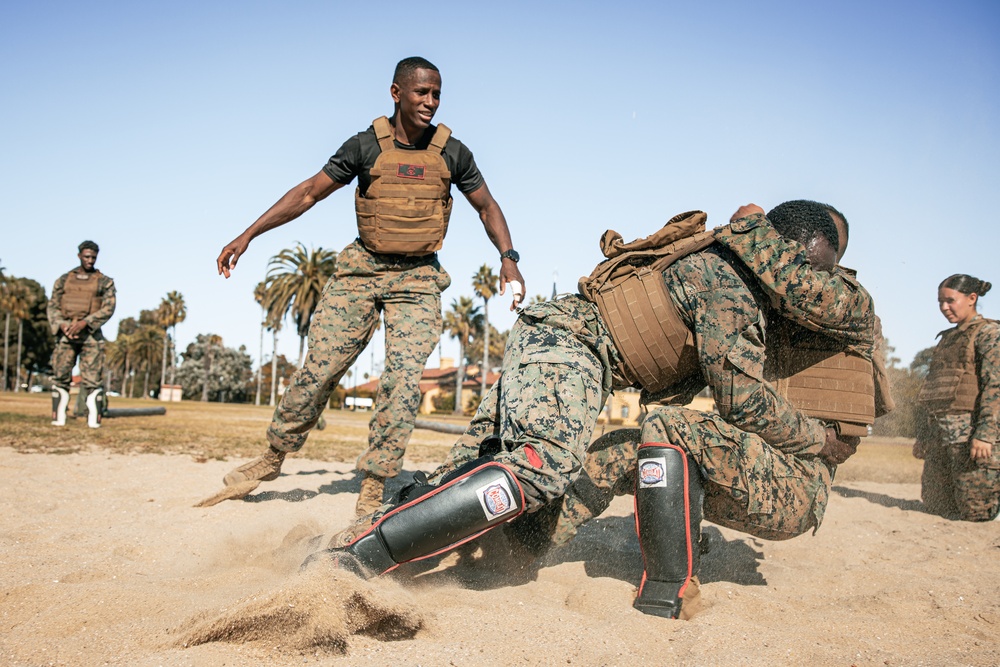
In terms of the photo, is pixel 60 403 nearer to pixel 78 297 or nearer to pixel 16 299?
pixel 78 297

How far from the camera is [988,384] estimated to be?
5773 mm

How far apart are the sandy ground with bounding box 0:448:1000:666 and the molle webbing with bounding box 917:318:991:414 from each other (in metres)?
1.57

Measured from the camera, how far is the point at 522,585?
293 cm

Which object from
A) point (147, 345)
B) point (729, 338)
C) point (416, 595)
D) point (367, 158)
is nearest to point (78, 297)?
point (367, 158)

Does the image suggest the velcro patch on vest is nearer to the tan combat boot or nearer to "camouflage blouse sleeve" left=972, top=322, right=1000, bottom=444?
the tan combat boot

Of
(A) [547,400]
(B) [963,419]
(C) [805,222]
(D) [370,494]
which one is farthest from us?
(B) [963,419]

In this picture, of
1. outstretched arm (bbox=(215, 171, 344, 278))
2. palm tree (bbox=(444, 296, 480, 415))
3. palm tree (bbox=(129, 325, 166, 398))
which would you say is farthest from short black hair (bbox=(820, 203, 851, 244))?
palm tree (bbox=(129, 325, 166, 398))

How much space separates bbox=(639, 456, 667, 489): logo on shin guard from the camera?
8.93ft

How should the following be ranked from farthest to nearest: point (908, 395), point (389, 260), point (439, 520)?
point (908, 395)
point (389, 260)
point (439, 520)

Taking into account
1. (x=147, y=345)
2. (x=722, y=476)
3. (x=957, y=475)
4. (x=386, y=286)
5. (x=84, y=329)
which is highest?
(x=147, y=345)

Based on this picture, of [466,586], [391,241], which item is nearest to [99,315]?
[391,241]

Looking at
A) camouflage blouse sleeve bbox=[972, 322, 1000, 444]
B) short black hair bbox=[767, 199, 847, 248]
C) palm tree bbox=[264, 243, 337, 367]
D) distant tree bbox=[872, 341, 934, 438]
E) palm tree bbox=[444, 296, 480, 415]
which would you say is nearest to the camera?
short black hair bbox=[767, 199, 847, 248]

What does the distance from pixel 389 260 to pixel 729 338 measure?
2034 millimetres

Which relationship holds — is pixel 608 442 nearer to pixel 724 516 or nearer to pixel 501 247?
pixel 724 516
